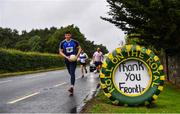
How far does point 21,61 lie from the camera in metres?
41.0

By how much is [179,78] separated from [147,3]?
4042mm

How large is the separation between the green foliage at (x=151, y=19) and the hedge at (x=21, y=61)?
1895 cm

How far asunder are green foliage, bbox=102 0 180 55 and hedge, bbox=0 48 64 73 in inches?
746

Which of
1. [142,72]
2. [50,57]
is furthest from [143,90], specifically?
[50,57]

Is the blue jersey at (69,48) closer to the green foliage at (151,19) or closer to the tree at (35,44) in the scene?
the green foliage at (151,19)

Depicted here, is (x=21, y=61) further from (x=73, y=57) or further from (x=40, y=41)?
(x=40, y=41)

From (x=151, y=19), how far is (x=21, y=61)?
2632cm

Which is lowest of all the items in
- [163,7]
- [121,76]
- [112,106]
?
[112,106]

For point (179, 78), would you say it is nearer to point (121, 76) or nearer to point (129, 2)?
point (129, 2)

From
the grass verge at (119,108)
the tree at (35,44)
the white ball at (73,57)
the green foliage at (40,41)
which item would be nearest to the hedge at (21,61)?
the white ball at (73,57)

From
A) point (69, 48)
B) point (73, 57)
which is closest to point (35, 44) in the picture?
point (69, 48)

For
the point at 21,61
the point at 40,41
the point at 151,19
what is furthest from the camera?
the point at 40,41

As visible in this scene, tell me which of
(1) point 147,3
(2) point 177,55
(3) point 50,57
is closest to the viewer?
(1) point 147,3

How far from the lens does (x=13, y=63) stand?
1516 inches
